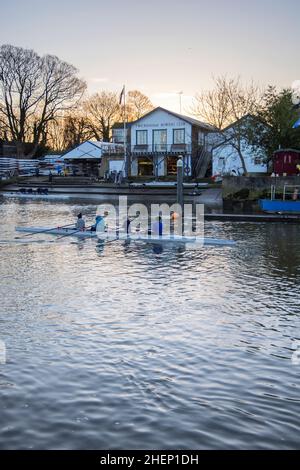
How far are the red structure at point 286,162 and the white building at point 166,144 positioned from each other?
22.2 m

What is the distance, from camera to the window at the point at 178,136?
6712cm

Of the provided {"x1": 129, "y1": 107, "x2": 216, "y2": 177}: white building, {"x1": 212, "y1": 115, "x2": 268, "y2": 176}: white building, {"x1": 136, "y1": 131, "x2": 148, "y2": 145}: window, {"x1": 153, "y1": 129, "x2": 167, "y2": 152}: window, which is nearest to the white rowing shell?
{"x1": 129, "y1": 107, "x2": 216, "y2": 177}: white building

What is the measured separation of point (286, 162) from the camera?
44.0 m

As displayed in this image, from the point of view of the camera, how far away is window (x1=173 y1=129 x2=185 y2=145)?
6712cm

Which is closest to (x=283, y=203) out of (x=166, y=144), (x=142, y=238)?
(x=142, y=238)

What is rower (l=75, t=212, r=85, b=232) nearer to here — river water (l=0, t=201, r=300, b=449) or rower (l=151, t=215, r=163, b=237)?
rower (l=151, t=215, r=163, b=237)

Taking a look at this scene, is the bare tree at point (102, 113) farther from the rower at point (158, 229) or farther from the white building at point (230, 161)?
the rower at point (158, 229)

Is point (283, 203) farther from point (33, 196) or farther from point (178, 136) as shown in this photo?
point (178, 136)

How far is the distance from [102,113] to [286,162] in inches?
2392

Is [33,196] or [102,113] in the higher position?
[102,113]

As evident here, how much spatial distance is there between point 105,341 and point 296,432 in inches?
177

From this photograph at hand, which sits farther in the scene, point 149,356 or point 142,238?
point 142,238
